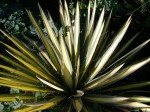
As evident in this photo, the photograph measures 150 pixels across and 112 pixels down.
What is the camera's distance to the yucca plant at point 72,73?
2.78 meters

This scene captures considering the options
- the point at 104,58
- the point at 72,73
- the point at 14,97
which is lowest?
the point at 14,97

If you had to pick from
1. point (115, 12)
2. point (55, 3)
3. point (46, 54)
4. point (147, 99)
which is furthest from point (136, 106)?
point (55, 3)

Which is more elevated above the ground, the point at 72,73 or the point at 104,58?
the point at 104,58

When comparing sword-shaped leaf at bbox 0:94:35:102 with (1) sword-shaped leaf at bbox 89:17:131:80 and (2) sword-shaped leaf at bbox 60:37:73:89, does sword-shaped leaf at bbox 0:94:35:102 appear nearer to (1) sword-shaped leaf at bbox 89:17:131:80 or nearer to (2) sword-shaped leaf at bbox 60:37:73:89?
(2) sword-shaped leaf at bbox 60:37:73:89

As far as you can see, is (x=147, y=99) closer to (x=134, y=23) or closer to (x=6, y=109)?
(x=6, y=109)

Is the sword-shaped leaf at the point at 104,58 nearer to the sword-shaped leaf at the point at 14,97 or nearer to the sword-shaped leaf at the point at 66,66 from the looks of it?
the sword-shaped leaf at the point at 66,66

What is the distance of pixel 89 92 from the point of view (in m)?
3.01

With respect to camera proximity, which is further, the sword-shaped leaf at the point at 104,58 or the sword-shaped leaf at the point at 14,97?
the sword-shaped leaf at the point at 104,58

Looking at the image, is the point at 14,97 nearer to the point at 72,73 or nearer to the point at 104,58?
the point at 72,73

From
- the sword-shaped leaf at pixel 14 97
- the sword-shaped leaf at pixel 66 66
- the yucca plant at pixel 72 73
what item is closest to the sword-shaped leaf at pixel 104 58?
the yucca plant at pixel 72 73

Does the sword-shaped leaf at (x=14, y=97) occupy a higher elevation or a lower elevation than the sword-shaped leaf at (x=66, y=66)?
lower

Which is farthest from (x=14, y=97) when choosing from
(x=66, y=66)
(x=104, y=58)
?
(x=104, y=58)

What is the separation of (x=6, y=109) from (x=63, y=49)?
2.92 ft

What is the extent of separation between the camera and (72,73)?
2992mm
